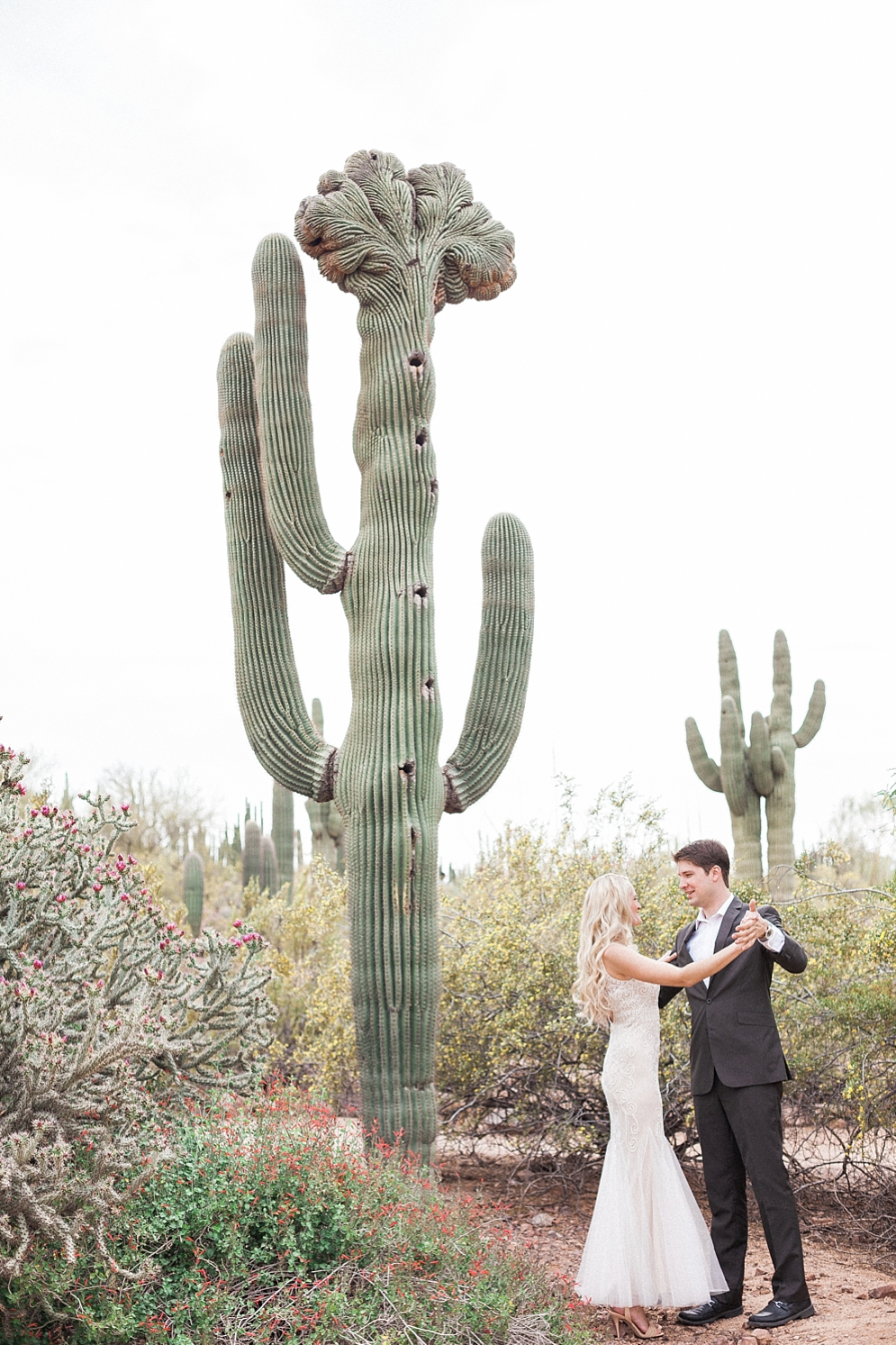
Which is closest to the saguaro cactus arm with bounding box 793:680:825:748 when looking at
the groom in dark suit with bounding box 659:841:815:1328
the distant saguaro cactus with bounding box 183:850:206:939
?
the distant saguaro cactus with bounding box 183:850:206:939

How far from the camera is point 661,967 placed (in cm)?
439

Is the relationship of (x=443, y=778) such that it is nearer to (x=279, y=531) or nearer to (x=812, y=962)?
(x=279, y=531)

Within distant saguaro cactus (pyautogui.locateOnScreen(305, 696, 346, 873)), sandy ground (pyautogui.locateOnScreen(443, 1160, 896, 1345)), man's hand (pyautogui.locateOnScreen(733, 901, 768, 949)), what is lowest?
sandy ground (pyautogui.locateOnScreen(443, 1160, 896, 1345))

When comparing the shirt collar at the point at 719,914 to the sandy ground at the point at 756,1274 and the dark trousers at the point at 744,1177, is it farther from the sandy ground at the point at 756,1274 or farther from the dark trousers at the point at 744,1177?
the sandy ground at the point at 756,1274

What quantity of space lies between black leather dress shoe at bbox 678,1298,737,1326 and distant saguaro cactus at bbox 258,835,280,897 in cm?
1306

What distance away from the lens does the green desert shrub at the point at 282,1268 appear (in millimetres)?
3621

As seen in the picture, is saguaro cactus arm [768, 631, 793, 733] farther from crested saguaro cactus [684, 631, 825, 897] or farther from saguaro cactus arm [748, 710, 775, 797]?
saguaro cactus arm [748, 710, 775, 797]

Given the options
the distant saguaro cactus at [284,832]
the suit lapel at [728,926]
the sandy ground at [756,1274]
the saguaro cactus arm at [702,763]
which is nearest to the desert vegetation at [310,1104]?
the sandy ground at [756,1274]

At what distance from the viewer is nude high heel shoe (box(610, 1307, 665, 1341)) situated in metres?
4.35

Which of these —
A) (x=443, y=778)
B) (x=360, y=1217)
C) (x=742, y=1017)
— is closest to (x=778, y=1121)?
(x=742, y=1017)

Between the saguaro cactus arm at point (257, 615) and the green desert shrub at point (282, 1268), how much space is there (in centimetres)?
263

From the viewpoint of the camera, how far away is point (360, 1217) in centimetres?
414

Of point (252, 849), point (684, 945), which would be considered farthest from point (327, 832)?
point (684, 945)

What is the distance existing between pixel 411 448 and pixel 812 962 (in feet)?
12.5
